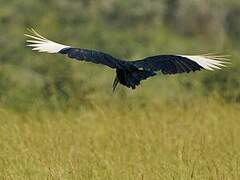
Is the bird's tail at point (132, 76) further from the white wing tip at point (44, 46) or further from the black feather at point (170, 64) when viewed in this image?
the white wing tip at point (44, 46)

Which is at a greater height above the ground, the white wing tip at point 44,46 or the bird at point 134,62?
the white wing tip at point 44,46

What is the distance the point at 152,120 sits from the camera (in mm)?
8195

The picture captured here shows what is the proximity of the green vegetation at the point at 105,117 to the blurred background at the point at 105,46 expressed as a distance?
3 centimetres

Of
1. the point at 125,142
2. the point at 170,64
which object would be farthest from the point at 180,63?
the point at 125,142

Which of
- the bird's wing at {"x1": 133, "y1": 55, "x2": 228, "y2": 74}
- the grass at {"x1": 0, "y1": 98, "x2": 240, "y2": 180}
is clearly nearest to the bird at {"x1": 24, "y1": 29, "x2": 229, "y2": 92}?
the bird's wing at {"x1": 133, "y1": 55, "x2": 228, "y2": 74}

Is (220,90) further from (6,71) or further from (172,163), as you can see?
(172,163)

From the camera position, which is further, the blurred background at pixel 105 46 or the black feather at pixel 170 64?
the blurred background at pixel 105 46

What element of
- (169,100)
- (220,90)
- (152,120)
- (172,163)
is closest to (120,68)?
(172,163)

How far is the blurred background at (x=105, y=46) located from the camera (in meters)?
10.2

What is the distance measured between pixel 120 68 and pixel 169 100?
4842 millimetres

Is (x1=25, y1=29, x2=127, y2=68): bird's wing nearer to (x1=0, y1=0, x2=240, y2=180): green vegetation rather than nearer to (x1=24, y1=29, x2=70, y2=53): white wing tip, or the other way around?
(x1=24, y1=29, x2=70, y2=53): white wing tip

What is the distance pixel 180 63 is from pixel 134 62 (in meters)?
0.36

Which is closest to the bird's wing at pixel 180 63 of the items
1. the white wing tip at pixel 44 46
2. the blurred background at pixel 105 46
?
the white wing tip at pixel 44 46

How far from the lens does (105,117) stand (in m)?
8.30
